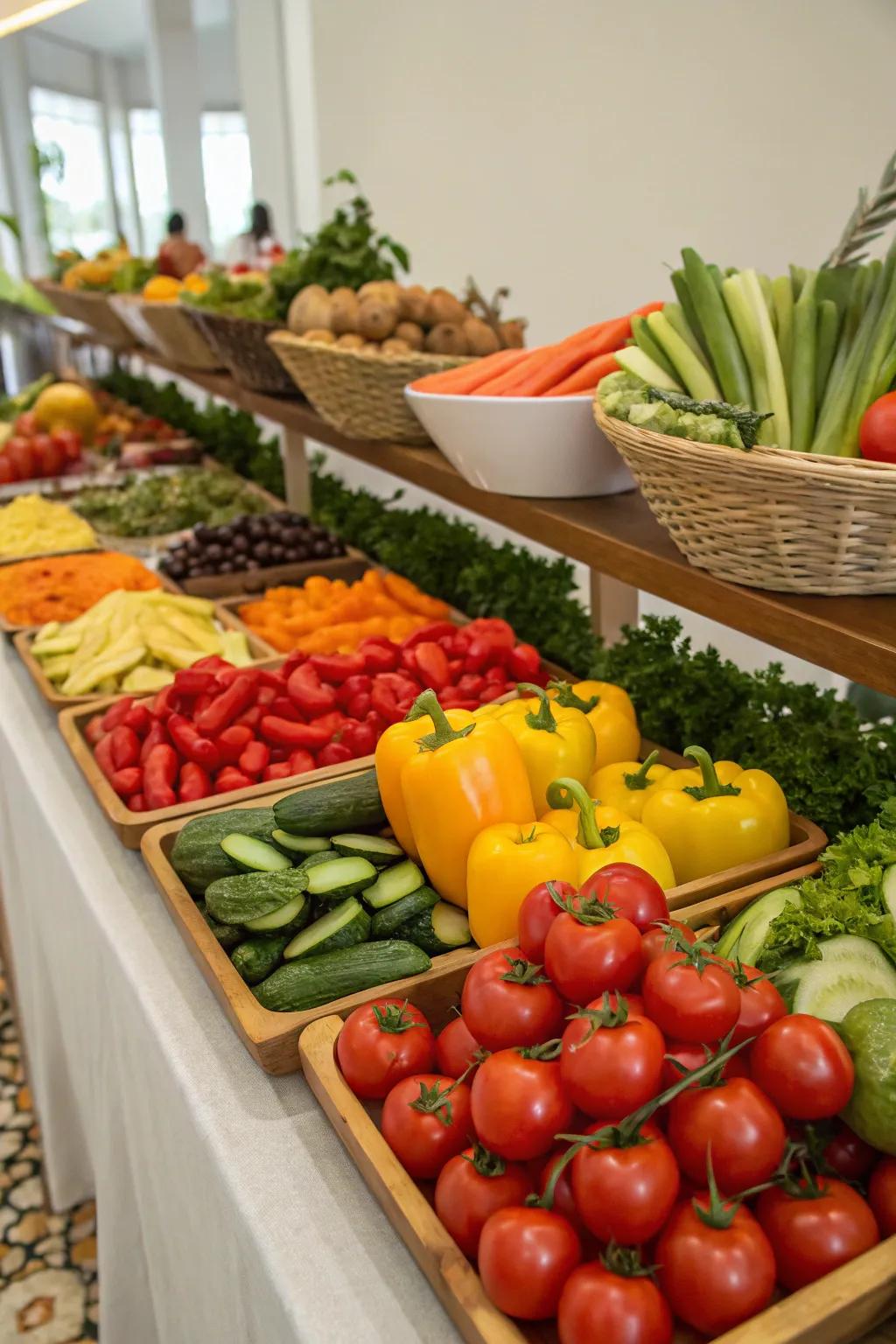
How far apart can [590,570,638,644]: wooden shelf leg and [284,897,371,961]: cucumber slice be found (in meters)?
1.01

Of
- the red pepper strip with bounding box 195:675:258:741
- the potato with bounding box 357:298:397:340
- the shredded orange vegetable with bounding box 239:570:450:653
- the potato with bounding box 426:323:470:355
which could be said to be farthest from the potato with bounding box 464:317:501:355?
the red pepper strip with bounding box 195:675:258:741

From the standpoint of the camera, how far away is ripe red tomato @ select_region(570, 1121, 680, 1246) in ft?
2.94

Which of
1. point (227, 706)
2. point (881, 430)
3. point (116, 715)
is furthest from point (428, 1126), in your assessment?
point (116, 715)

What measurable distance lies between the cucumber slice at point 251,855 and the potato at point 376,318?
1.29 meters

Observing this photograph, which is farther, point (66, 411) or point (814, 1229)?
point (66, 411)

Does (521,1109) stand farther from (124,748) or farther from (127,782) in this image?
(124,748)

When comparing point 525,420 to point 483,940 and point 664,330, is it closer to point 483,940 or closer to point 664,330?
point 664,330

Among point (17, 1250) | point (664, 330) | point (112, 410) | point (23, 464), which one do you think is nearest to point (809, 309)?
point (664, 330)

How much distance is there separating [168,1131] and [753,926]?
0.78 metres

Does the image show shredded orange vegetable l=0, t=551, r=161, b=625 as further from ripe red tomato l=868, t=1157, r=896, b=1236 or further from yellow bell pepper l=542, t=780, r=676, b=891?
ripe red tomato l=868, t=1157, r=896, b=1236

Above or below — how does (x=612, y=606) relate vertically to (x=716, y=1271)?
above

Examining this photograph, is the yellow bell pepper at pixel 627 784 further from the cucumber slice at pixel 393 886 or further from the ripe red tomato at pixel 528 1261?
the ripe red tomato at pixel 528 1261

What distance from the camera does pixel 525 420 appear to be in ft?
5.78

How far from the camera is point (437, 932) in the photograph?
4.86 feet
